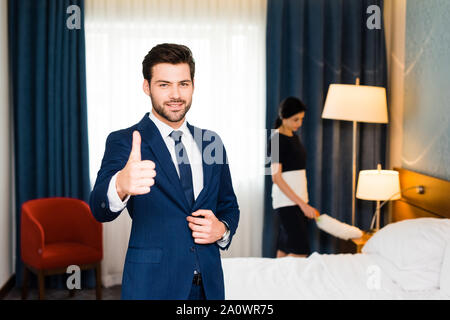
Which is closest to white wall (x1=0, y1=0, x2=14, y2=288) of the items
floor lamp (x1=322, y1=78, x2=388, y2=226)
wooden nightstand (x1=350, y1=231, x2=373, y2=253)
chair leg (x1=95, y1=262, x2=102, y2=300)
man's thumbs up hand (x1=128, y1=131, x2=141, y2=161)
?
chair leg (x1=95, y1=262, x2=102, y2=300)

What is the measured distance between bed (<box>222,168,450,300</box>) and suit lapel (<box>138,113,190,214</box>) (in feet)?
4.10

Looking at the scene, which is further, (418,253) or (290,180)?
(290,180)

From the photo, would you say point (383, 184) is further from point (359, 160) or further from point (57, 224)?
point (57, 224)

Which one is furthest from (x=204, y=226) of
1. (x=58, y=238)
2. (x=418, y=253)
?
(x=58, y=238)

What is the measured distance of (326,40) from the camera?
355 centimetres

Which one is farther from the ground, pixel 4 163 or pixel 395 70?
pixel 395 70

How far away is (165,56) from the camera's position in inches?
32.5

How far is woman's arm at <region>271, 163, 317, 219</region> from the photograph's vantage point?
9.38 feet

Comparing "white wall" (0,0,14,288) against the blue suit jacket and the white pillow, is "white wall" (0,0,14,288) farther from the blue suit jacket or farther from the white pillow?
the blue suit jacket

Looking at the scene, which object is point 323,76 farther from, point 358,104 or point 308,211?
point 308,211

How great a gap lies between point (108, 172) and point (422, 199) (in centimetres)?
242

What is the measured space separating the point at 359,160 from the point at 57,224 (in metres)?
Answer: 2.19

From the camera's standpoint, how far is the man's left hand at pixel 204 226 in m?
0.87
